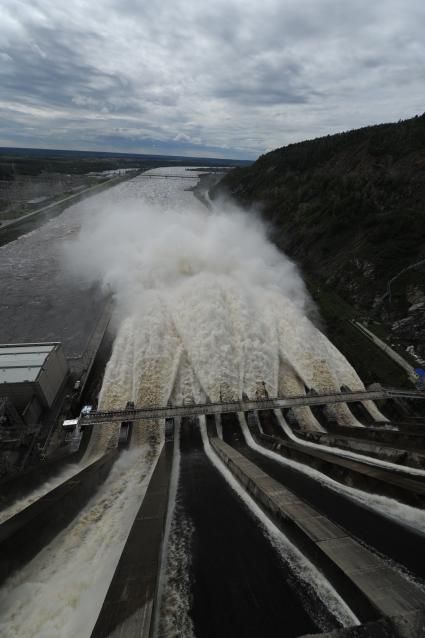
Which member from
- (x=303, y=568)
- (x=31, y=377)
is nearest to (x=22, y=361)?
(x=31, y=377)

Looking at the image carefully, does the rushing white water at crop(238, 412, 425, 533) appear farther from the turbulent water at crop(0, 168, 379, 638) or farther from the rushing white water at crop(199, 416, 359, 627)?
the turbulent water at crop(0, 168, 379, 638)

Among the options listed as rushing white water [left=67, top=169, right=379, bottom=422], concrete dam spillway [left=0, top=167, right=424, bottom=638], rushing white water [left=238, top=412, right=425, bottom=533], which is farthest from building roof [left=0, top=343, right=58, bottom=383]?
rushing white water [left=238, top=412, right=425, bottom=533]

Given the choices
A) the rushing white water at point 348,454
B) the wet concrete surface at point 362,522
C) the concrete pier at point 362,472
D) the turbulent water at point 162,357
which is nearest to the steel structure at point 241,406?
the turbulent water at point 162,357

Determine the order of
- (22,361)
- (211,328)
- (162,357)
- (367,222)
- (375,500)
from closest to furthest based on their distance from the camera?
(375,500) < (22,361) < (162,357) < (211,328) < (367,222)

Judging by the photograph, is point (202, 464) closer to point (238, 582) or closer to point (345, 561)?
point (238, 582)

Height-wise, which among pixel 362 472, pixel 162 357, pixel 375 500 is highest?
pixel 162 357
